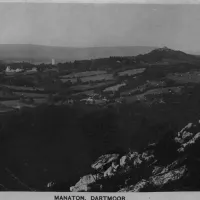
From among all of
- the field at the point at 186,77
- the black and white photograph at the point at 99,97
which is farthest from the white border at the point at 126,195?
the field at the point at 186,77

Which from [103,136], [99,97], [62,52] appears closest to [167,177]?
[103,136]

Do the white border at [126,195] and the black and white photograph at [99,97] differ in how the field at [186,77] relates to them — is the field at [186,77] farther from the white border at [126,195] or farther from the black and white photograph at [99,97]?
the white border at [126,195]

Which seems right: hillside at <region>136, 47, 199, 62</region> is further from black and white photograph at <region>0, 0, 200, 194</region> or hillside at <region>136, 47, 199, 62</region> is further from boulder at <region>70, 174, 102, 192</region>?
boulder at <region>70, 174, 102, 192</region>

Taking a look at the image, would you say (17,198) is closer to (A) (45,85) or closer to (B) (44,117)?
(B) (44,117)

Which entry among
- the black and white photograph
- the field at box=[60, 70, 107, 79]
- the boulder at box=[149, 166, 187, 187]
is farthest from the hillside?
the boulder at box=[149, 166, 187, 187]

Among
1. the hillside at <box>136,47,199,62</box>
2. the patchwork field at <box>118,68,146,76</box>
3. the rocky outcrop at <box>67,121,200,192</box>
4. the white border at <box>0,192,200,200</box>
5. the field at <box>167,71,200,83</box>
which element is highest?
the hillside at <box>136,47,199,62</box>

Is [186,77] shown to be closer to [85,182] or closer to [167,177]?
[167,177]

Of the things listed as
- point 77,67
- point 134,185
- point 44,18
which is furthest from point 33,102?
point 134,185

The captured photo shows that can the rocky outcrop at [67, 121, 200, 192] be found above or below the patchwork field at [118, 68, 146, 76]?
below
